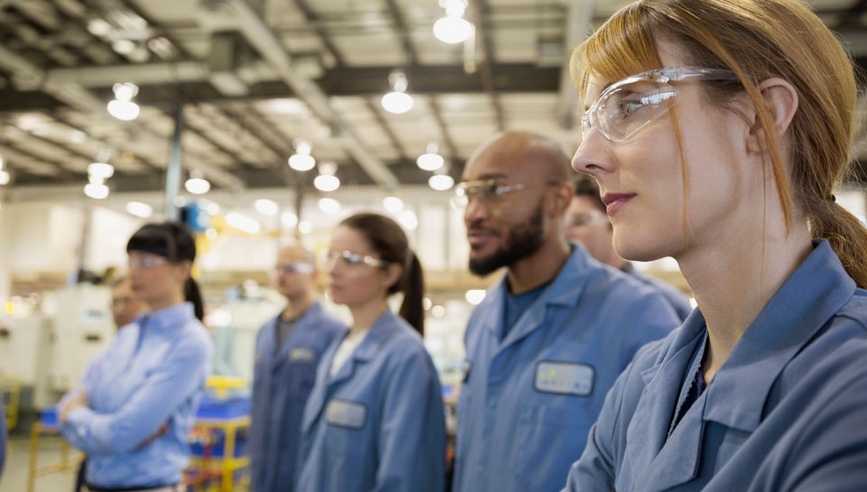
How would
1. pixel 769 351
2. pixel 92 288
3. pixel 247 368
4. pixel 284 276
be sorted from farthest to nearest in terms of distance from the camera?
pixel 92 288, pixel 247 368, pixel 284 276, pixel 769 351

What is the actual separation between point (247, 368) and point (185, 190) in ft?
24.9

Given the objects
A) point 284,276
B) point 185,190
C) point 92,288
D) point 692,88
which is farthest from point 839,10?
point 185,190

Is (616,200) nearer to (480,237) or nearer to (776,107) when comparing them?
(776,107)

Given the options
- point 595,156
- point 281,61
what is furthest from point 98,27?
point 595,156

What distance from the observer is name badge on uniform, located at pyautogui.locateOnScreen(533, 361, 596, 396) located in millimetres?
1702

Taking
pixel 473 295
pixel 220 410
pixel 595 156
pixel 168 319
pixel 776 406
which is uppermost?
pixel 473 295

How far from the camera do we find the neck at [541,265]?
2084 mm

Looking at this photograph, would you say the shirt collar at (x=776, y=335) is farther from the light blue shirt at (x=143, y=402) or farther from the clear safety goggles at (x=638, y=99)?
the light blue shirt at (x=143, y=402)

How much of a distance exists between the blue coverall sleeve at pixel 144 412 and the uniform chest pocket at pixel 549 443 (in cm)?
157

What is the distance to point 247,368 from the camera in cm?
870

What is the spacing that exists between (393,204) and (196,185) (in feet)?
14.4

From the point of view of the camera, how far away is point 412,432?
81.4 inches

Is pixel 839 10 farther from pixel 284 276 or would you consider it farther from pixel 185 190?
pixel 185 190

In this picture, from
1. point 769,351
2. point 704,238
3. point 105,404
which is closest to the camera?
point 769,351
